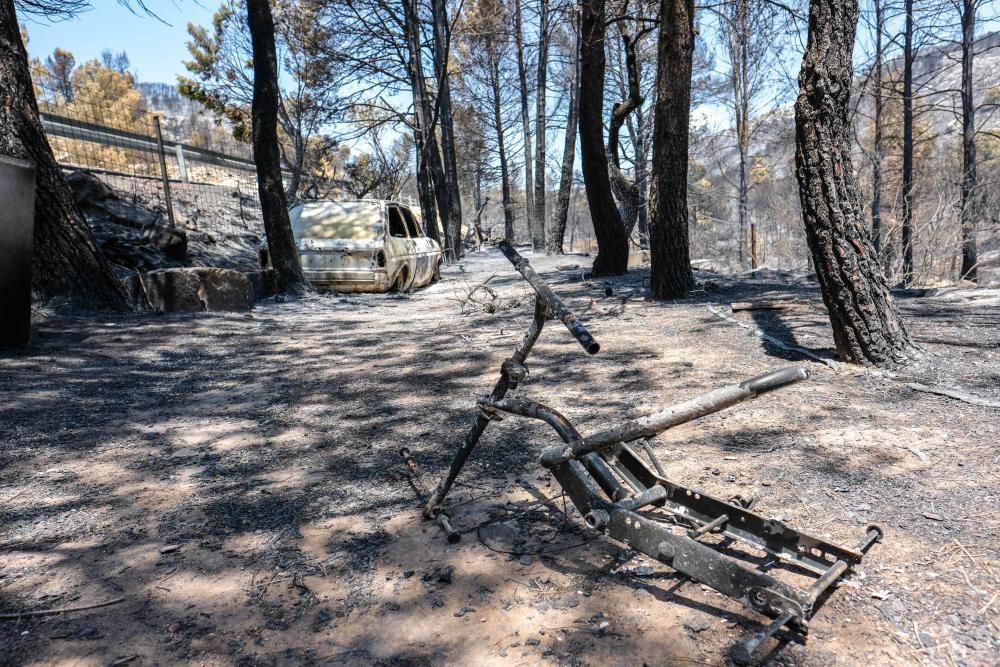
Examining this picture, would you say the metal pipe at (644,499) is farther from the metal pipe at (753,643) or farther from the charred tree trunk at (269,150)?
the charred tree trunk at (269,150)

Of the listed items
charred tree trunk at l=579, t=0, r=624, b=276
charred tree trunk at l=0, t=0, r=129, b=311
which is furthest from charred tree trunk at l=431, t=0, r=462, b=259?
charred tree trunk at l=0, t=0, r=129, b=311

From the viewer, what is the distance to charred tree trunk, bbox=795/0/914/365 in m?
4.22

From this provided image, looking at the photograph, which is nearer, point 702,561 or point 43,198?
point 702,561

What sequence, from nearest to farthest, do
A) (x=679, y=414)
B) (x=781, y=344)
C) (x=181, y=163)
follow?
(x=679, y=414) → (x=781, y=344) → (x=181, y=163)

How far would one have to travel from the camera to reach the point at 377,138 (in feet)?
79.9

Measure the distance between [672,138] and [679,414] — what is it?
6837 mm

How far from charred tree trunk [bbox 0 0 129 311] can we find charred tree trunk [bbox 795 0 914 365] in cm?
743

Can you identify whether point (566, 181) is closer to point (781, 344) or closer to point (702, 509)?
point (781, 344)

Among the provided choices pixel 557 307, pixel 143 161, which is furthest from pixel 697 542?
pixel 143 161

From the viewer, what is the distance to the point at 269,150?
32.9 ft

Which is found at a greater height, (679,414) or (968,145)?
(968,145)

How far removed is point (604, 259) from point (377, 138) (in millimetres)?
16089

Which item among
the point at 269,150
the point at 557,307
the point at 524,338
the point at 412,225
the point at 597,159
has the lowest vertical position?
the point at 524,338

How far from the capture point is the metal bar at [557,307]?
1575 mm
